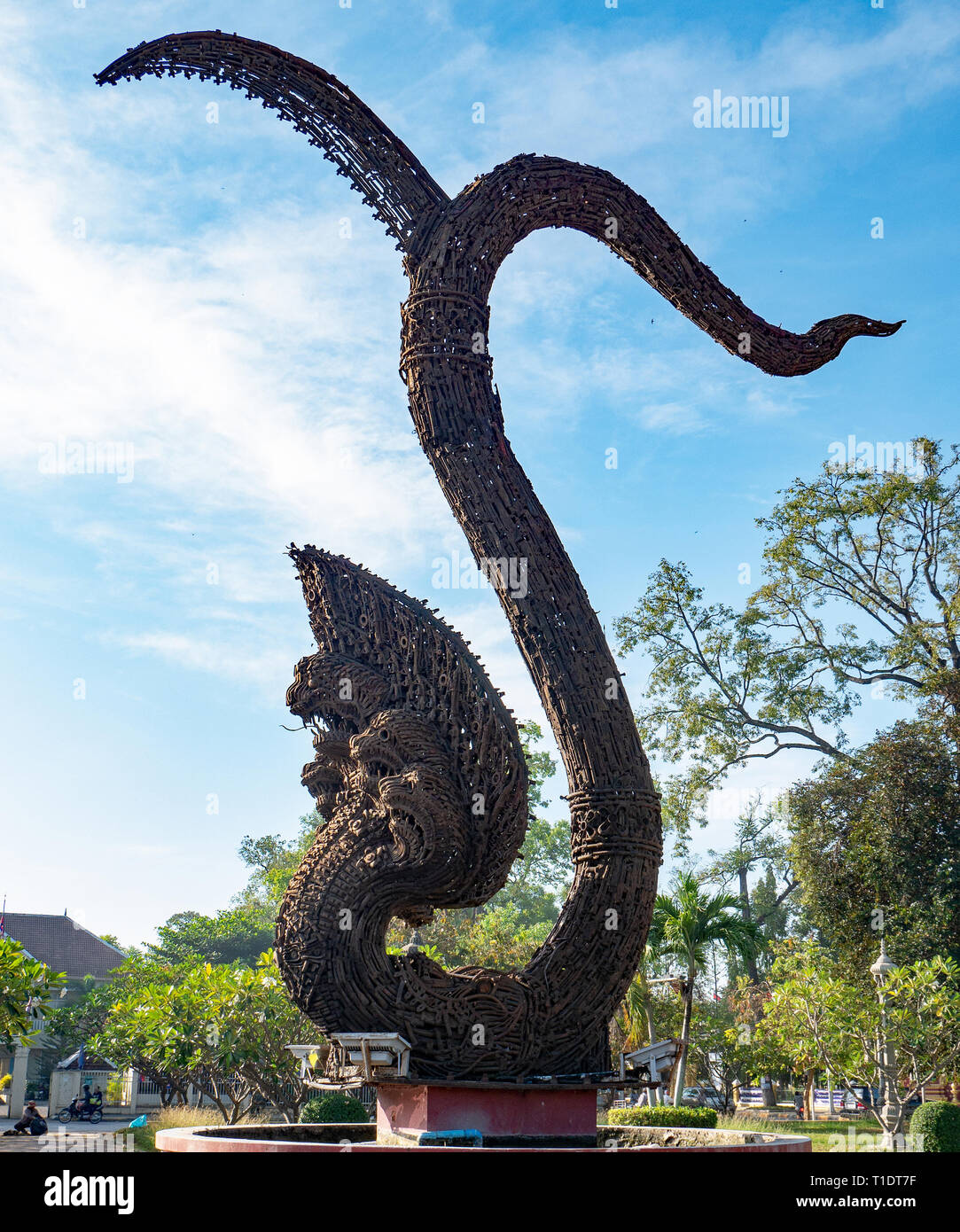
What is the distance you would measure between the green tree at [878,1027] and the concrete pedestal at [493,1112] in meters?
8.24

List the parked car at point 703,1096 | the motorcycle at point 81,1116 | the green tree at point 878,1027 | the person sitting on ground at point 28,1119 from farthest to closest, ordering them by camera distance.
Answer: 1. the parked car at point 703,1096
2. the motorcycle at point 81,1116
3. the person sitting on ground at point 28,1119
4. the green tree at point 878,1027

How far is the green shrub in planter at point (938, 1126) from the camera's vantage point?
13.0 meters

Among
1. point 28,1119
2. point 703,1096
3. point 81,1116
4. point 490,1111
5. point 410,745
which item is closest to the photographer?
point 490,1111

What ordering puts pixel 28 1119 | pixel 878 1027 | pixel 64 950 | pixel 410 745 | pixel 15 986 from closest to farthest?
pixel 410 745 → pixel 15 986 → pixel 878 1027 → pixel 28 1119 → pixel 64 950

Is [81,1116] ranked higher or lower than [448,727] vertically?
lower

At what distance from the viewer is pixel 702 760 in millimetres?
21703

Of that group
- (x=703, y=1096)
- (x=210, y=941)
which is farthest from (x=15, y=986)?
(x=210, y=941)

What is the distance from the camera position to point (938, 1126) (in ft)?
43.1

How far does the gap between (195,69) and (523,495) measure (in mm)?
4309

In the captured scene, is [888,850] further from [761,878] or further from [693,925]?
[761,878]

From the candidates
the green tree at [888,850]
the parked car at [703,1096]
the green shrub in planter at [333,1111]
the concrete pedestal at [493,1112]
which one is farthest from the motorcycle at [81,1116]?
the concrete pedestal at [493,1112]

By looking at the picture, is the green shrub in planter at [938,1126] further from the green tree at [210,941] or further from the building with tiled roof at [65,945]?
the building with tiled roof at [65,945]

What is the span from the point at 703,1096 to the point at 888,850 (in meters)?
13.2
